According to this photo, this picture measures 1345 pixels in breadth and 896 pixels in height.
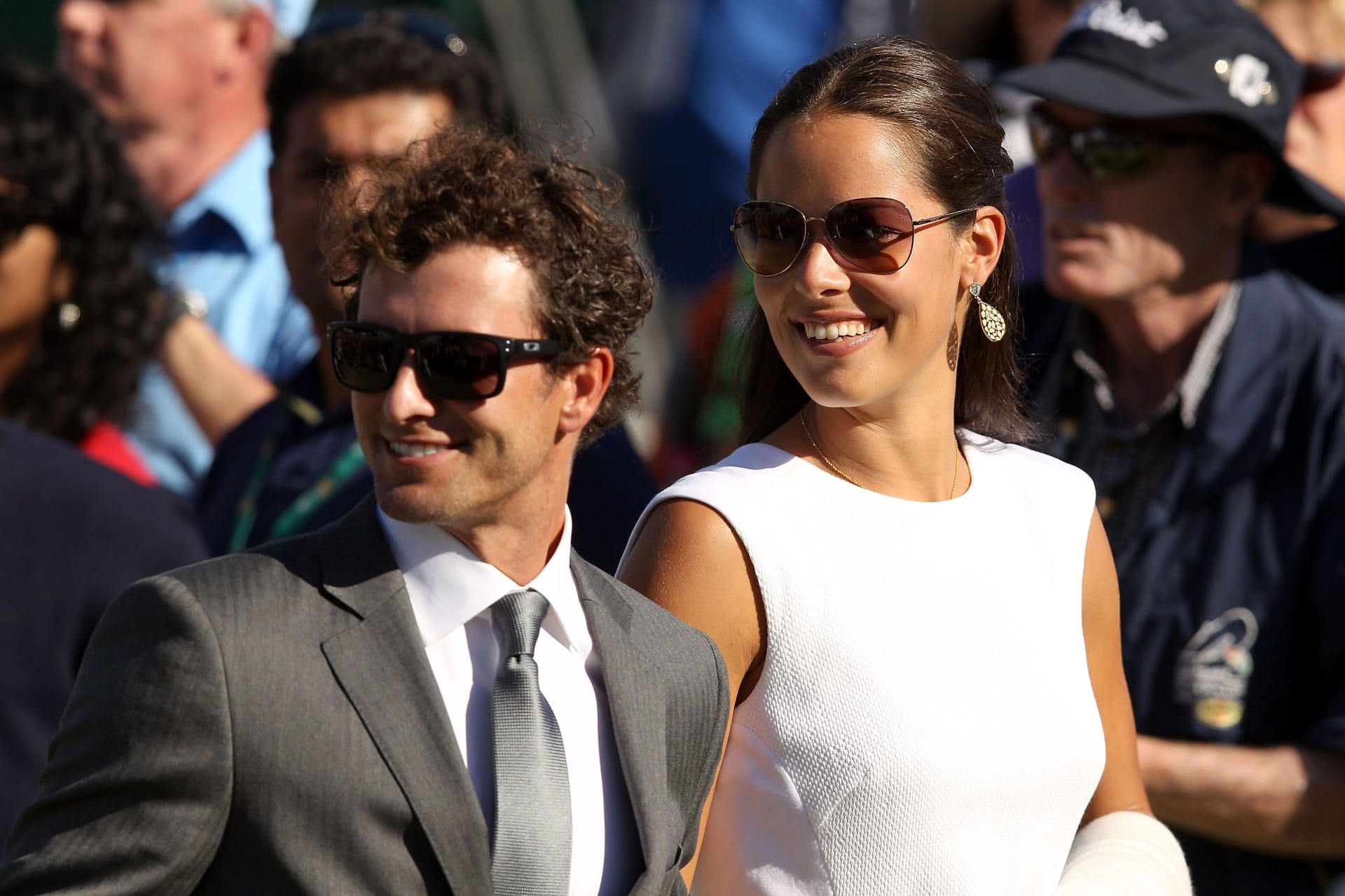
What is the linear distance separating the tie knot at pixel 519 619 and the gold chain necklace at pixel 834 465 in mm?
622

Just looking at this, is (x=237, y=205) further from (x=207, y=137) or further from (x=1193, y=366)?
(x=1193, y=366)

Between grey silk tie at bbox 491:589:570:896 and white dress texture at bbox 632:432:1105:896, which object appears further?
white dress texture at bbox 632:432:1105:896

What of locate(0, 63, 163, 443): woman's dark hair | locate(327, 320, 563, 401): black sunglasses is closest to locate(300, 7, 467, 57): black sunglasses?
locate(0, 63, 163, 443): woman's dark hair

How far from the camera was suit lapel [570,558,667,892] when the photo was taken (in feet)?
6.17

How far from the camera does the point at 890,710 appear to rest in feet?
7.09

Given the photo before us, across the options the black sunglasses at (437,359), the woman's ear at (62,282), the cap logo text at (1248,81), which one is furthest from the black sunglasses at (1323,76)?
the woman's ear at (62,282)

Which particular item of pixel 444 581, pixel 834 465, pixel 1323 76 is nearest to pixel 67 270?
pixel 834 465

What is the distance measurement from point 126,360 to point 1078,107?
2477mm

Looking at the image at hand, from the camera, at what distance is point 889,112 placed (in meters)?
2.19

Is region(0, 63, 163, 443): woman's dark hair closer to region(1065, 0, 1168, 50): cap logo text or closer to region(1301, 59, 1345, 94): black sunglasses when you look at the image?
region(1065, 0, 1168, 50): cap logo text

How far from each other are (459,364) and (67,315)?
2636mm

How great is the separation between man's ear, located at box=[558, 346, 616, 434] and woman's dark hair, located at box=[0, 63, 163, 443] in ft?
8.01

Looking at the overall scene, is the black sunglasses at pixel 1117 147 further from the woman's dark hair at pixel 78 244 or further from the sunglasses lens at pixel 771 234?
the woman's dark hair at pixel 78 244

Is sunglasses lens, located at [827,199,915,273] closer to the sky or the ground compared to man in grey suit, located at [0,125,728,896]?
closer to the sky
